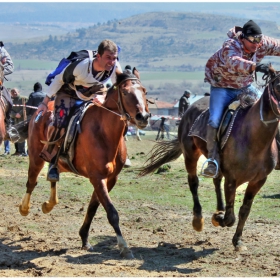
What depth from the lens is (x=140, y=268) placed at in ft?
27.9

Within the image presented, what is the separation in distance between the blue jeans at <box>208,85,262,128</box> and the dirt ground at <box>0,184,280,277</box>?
5.81ft

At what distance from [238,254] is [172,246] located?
105 cm

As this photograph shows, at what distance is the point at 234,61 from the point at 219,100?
91 cm

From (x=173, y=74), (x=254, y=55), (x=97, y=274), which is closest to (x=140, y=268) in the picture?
(x=97, y=274)

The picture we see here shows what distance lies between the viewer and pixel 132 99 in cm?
916

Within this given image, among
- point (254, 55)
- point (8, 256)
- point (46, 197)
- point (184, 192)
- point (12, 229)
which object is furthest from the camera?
point (184, 192)

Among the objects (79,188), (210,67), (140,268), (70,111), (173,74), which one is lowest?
(173,74)

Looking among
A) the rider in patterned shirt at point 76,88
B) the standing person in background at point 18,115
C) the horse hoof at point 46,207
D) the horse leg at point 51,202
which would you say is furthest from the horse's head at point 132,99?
the standing person in background at point 18,115

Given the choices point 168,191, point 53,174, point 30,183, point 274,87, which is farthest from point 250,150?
point 168,191

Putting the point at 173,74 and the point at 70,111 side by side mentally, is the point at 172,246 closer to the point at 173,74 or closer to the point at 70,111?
the point at 70,111

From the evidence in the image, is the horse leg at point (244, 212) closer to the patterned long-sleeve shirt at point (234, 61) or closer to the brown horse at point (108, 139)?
the patterned long-sleeve shirt at point (234, 61)

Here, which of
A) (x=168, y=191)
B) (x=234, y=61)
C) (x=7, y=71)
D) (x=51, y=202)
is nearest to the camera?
(x=234, y=61)

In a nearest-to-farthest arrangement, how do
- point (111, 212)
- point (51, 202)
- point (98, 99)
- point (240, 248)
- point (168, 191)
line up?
point (111, 212) < point (240, 248) < point (98, 99) < point (51, 202) < point (168, 191)

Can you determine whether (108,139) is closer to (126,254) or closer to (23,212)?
(126,254)
